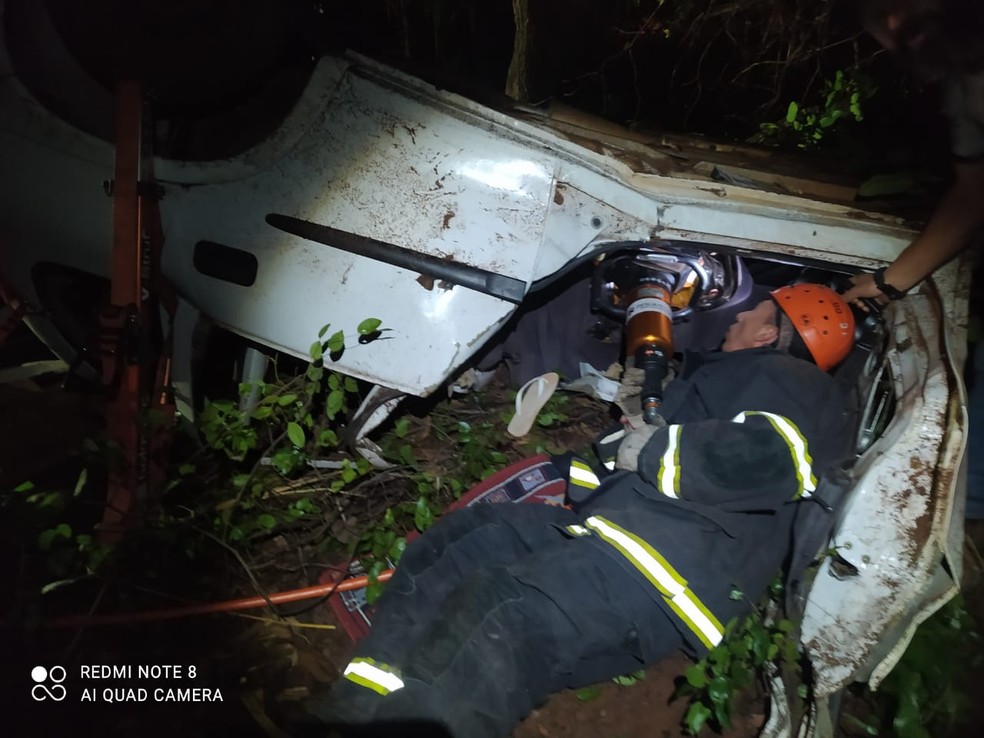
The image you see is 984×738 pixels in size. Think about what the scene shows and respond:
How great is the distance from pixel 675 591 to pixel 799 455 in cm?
51

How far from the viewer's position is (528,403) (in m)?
2.59

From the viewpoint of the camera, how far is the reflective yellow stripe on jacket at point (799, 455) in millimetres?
1737

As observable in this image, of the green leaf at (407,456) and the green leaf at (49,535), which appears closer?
the green leaf at (49,535)

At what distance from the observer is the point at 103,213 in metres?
1.84

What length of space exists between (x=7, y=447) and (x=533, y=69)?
146 inches

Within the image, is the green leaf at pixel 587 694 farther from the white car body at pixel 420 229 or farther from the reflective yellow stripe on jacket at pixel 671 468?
the reflective yellow stripe on jacket at pixel 671 468

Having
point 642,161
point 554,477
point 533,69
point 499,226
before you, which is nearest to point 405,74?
point 499,226

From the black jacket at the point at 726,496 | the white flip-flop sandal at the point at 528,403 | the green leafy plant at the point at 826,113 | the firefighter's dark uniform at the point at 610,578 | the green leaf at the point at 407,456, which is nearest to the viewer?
the firefighter's dark uniform at the point at 610,578

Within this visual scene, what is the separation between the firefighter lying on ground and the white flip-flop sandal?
615mm

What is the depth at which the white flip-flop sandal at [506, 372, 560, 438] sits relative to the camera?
258 cm

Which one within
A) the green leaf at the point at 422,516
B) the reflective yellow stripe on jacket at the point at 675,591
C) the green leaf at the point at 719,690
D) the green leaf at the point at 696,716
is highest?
the green leaf at the point at 422,516

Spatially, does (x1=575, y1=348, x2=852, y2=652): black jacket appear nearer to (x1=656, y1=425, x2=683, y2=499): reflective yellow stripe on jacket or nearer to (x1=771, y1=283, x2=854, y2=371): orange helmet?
(x1=656, y1=425, x2=683, y2=499): reflective yellow stripe on jacket

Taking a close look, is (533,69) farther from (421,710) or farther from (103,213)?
(421,710)

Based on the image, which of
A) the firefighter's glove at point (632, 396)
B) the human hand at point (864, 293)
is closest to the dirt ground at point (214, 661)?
the firefighter's glove at point (632, 396)
